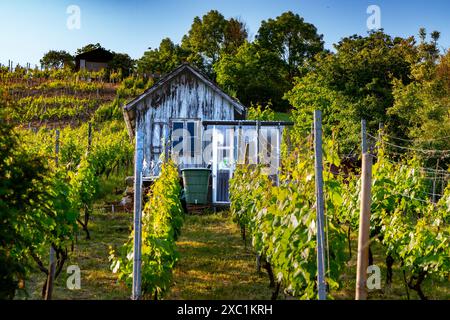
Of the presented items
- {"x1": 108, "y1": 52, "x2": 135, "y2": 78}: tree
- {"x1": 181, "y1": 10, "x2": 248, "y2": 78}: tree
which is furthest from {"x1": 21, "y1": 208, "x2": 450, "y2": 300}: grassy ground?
{"x1": 108, "y1": 52, "x2": 135, "y2": 78}: tree

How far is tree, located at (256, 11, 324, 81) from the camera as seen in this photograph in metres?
51.7

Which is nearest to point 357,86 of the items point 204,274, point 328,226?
point 204,274

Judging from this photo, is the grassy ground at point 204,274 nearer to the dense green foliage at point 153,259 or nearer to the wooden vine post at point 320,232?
the dense green foliage at point 153,259

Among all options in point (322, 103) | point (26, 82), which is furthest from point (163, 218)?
point (26, 82)

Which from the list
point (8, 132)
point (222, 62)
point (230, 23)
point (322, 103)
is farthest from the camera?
point (230, 23)

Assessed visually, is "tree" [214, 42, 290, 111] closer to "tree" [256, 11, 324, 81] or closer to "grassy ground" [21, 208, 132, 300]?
"tree" [256, 11, 324, 81]

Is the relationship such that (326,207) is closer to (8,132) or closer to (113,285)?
(8,132)

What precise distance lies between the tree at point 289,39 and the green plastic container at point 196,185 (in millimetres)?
36386

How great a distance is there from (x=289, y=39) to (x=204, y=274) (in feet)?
146

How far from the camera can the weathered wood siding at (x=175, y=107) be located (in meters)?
19.4

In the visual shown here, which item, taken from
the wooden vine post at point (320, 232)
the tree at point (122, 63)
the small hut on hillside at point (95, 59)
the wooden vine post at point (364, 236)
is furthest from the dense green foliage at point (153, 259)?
the small hut on hillside at point (95, 59)

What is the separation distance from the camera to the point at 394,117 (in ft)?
87.5

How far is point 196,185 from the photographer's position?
16.6 metres

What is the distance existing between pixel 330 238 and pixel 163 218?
3.03m
